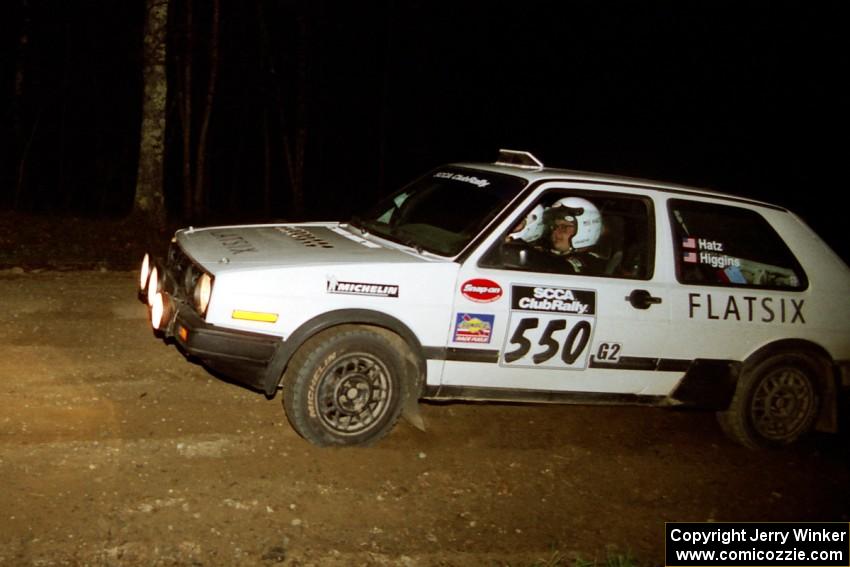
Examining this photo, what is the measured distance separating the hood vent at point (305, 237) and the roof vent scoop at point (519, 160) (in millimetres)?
1503

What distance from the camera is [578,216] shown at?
5.44 meters

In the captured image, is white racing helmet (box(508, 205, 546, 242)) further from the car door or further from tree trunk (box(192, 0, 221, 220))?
tree trunk (box(192, 0, 221, 220))

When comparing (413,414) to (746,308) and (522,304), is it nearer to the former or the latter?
(522,304)

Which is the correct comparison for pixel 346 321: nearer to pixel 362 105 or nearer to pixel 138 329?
pixel 138 329

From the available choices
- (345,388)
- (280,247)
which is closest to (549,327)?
(345,388)

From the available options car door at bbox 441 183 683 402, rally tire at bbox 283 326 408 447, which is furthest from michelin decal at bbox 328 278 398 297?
car door at bbox 441 183 683 402

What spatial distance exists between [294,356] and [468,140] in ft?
113

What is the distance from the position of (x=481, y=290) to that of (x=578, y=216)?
947 mm

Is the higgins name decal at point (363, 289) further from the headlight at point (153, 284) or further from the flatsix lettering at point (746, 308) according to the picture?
the flatsix lettering at point (746, 308)

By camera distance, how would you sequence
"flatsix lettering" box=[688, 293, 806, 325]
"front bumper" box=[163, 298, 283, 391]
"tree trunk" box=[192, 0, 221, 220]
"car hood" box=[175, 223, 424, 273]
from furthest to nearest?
"tree trunk" box=[192, 0, 221, 220]
"flatsix lettering" box=[688, 293, 806, 325]
"car hood" box=[175, 223, 424, 273]
"front bumper" box=[163, 298, 283, 391]

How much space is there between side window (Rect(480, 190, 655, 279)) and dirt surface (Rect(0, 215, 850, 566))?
124 cm

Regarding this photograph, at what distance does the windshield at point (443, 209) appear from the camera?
525 cm

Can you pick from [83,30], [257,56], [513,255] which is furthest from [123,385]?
[83,30]

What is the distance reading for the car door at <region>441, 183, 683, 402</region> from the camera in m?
5.03
